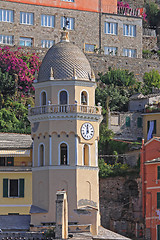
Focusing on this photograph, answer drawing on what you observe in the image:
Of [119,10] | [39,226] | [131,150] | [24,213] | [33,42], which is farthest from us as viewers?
[119,10]

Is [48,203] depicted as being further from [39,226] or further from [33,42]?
[33,42]

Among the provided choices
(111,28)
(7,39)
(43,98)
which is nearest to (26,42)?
(7,39)

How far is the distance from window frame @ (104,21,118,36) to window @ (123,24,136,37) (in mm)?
1205

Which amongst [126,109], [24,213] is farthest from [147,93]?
[24,213]

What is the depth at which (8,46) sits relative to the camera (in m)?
119

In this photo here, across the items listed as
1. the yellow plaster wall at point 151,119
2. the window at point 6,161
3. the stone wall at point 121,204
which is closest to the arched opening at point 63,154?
the window at point 6,161

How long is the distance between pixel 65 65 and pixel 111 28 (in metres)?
53.2

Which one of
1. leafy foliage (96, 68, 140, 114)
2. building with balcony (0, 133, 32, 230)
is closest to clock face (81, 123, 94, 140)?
building with balcony (0, 133, 32, 230)

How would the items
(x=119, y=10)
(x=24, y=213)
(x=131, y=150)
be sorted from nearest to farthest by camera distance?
1. (x=24, y=213)
2. (x=131, y=150)
3. (x=119, y=10)

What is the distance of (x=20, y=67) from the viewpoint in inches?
4459

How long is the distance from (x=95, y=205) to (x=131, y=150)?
24.8 metres

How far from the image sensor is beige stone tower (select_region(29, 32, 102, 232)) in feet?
248

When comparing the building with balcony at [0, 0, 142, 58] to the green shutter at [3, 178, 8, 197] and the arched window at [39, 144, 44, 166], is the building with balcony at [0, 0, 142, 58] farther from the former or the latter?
the arched window at [39, 144, 44, 166]

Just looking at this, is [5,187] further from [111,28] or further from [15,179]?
[111,28]
